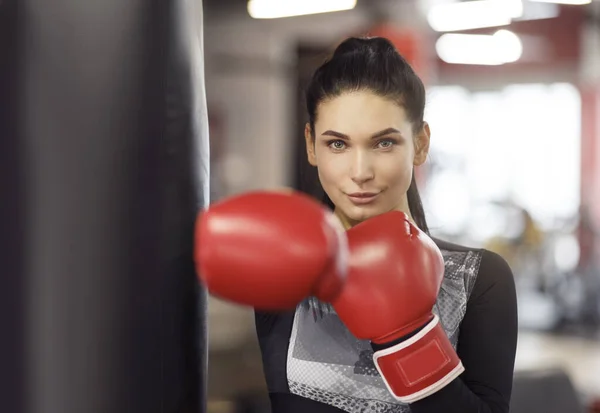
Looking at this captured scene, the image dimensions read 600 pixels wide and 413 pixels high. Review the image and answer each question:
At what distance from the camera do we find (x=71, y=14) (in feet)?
2.85

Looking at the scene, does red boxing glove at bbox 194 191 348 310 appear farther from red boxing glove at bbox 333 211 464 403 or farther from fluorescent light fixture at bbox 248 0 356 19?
fluorescent light fixture at bbox 248 0 356 19

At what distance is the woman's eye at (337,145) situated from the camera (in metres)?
0.95

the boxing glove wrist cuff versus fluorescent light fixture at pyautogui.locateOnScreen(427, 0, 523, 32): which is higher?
fluorescent light fixture at pyautogui.locateOnScreen(427, 0, 523, 32)

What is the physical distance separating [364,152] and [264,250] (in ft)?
0.92

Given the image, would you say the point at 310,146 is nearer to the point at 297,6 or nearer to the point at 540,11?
the point at 297,6

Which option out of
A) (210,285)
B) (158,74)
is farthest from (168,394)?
(158,74)

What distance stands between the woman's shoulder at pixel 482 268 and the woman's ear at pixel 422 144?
0.44ft

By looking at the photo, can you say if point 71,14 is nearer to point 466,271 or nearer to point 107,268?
point 107,268

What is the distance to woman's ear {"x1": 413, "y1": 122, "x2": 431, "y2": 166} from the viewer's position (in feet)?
3.27

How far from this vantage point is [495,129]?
7.77 metres

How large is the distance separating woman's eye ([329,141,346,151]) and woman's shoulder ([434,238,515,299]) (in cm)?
22

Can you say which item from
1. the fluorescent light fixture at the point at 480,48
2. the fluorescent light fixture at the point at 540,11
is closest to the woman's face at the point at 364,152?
the fluorescent light fixture at the point at 480,48

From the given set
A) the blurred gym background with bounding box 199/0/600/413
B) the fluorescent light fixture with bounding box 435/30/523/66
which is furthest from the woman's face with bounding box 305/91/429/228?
the fluorescent light fixture with bounding box 435/30/523/66

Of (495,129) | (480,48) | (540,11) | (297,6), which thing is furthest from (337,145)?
(495,129)
